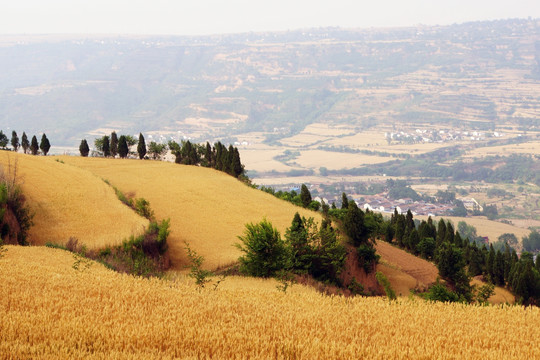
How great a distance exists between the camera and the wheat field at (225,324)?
28.9 feet

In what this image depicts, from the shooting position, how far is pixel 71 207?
117 feet

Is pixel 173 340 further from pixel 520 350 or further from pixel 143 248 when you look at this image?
pixel 143 248

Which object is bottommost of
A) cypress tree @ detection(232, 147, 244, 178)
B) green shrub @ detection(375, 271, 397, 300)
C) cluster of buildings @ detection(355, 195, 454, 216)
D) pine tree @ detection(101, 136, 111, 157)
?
cluster of buildings @ detection(355, 195, 454, 216)

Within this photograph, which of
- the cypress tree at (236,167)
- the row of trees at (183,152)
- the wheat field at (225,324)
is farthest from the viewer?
the row of trees at (183,152)

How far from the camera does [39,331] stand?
8961mm

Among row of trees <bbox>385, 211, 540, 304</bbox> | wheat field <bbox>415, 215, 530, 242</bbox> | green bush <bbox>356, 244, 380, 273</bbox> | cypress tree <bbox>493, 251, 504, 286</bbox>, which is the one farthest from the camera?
wheat field <bbox>415, 215, 530, 242</bbox>

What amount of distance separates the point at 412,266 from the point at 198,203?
2006 cm

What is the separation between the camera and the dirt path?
148 feet

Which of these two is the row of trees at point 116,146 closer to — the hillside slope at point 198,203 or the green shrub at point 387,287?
the hillside slope at point 198,203

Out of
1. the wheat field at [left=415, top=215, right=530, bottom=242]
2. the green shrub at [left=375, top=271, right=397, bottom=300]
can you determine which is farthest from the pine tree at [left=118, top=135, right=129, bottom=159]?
the wheat field at [left=415, top=215, right=530, bottom=242]

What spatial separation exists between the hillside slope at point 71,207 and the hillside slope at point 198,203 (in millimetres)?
3349

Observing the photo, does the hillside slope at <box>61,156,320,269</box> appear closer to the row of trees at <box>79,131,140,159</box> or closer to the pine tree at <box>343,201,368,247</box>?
the pine tree at <box>343,201,368,247</box>

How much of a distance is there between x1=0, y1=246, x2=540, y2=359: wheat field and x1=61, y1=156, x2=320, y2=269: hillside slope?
54.5 ft

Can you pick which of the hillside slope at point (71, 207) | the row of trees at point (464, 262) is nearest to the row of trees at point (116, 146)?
the hillside slope at point (71, 207)
